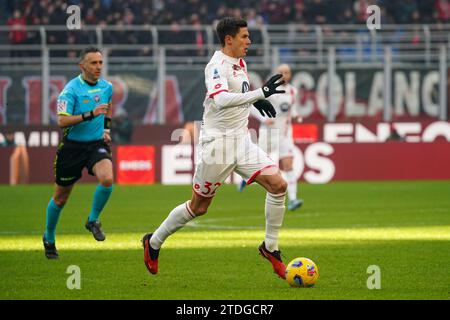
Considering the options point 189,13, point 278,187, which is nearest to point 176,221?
point 278,187

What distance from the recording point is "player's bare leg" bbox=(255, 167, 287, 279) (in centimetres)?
1023

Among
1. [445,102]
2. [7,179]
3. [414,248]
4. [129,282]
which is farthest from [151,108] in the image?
[129,282]

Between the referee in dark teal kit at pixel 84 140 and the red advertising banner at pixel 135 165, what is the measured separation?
43.4 ft

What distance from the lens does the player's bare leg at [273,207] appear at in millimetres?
10227

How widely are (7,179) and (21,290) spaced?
1699 centimetres

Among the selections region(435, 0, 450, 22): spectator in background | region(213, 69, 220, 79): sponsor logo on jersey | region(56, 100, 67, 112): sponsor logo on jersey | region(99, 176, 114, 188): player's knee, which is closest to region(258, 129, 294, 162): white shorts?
region(99, 176, 114, 188): player's knee

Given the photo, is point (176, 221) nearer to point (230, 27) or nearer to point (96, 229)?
point (230, 27)

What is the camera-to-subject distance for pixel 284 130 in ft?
67.0

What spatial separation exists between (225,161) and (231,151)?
0.11 metres

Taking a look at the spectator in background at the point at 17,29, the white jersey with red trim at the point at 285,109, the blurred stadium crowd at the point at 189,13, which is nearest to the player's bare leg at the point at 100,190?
the white jersey with red trim at the point at 285,109

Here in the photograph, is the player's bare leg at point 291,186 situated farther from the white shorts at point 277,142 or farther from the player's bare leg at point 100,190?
the player's bare leg at point 100,190

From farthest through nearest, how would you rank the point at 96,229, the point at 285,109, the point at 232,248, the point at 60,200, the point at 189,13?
the point at 189,13 < the point at 285,109 < the point at 232,248 < the point at 96,229 < the point at 60,200

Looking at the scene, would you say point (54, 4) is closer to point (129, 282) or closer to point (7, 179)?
point (7, 179)

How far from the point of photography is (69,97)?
12.3 metres
